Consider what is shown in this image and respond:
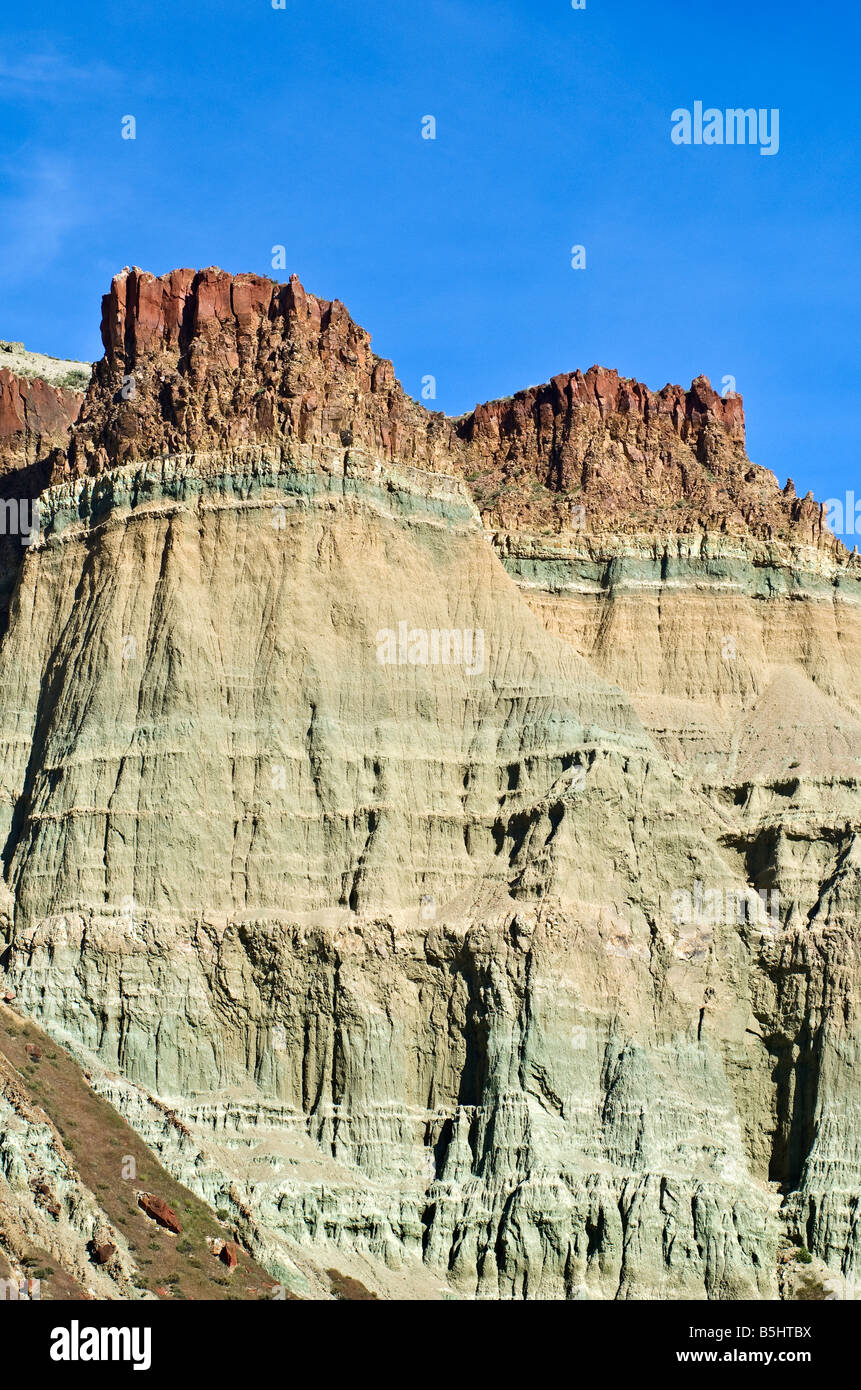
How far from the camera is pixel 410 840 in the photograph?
280 ft

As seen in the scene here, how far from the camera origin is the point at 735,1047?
84.8 m

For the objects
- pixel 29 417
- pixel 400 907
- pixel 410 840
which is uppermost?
pixel 29 417

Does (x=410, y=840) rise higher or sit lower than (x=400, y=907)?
higher

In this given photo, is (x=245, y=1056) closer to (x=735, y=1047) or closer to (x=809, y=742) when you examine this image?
(x=735, y=1047)

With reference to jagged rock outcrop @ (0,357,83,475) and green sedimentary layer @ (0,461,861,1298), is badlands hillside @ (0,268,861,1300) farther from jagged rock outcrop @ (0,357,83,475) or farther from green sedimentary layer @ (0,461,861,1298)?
jagged rock outcrop @ (0,357,83,475)

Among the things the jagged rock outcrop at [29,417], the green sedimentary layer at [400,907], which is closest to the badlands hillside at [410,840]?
the green sedimentary layer at [400,907]

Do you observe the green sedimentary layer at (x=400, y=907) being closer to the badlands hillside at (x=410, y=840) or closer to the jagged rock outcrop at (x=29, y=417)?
the badlands hillside at (x=410, y=840)

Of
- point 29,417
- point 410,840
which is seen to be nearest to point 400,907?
point 410,840

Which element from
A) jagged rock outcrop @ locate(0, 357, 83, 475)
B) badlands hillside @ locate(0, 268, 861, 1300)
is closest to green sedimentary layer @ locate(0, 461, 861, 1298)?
badlands hillside @ locate(0, 268, 861, 1300)

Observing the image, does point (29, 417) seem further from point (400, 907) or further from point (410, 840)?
point (400, 907)

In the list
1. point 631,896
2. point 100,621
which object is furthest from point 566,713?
point 100,621

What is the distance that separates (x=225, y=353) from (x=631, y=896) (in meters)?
21.0

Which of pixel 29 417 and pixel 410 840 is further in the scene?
pixel 29 417

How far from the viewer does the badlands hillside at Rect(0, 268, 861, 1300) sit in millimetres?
79125
